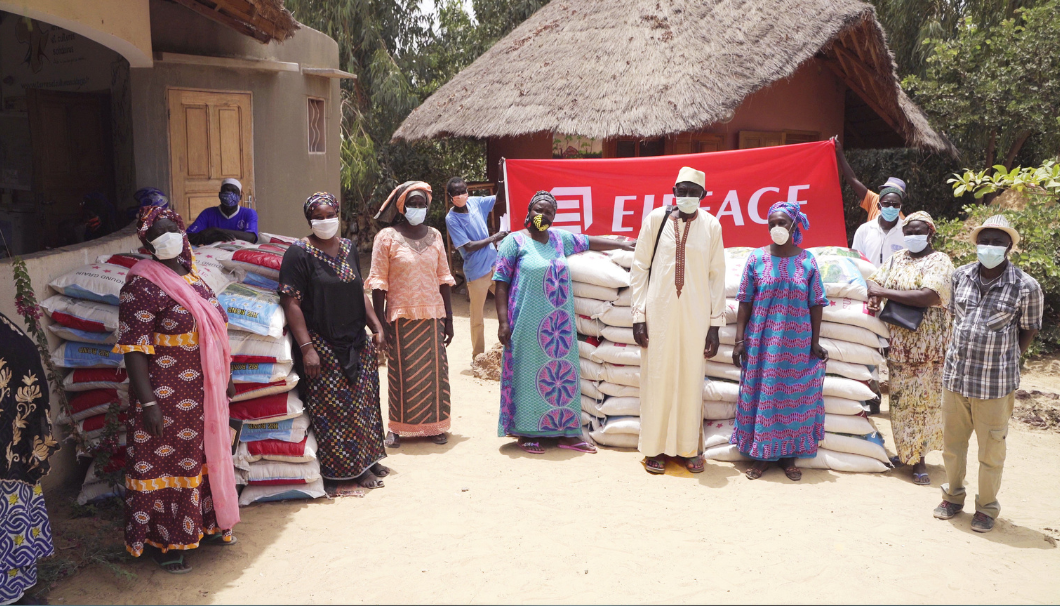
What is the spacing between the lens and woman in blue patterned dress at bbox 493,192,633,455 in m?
5.20

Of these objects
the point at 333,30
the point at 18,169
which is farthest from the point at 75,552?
the point at 333,30

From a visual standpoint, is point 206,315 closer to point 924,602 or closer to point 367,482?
point 367,482

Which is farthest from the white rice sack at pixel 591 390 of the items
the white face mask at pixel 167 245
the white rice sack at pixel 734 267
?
the white face mask at pixel 167 245

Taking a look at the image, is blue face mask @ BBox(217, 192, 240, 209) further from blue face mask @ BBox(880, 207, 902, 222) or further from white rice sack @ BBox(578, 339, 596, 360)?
blue face mask @ BBox(880, 207, 902, 222)

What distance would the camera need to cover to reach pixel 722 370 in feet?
16.9

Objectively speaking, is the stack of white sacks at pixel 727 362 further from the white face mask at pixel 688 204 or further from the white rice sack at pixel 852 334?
the white face mask at pixel 688 204

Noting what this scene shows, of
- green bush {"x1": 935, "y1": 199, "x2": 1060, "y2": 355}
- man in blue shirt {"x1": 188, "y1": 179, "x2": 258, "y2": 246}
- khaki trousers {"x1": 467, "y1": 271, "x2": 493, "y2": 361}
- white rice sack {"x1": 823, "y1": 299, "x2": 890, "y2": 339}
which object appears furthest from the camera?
green bush {"x1": 935, "y1": 199, "x2": 1060, "y2": 355}

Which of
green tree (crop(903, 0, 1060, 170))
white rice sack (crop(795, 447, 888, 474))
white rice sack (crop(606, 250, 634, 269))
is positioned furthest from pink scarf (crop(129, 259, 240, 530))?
green tree (crop(903, 0, 1060, 170))

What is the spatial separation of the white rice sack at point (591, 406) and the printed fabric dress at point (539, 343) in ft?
0.47

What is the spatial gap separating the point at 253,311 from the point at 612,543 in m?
2.25

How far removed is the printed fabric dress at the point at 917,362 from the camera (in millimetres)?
4723

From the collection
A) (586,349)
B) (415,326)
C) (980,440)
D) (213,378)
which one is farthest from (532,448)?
(980,440)

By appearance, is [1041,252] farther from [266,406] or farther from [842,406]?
[266,406]

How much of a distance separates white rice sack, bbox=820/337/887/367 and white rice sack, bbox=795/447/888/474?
602mm
